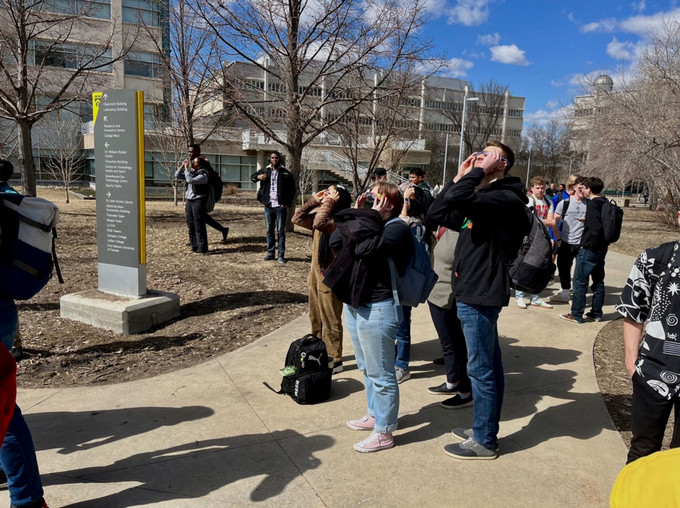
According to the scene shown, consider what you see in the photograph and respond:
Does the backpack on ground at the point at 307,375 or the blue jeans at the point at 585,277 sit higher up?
the blue jeans at the point at 585,277

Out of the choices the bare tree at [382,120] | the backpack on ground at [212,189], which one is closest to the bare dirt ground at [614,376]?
the backpack on ground at [212,189]

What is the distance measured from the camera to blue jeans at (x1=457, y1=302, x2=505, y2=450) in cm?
305

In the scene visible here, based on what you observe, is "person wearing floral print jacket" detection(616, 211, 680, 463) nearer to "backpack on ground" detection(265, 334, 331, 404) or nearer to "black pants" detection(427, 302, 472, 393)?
"black pants" detection(427, 302, 472, 393)

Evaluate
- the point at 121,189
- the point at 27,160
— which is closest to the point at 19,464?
the point at 121,189

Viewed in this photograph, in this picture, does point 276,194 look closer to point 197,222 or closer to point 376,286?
point 197,222

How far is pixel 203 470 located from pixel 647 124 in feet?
64.2

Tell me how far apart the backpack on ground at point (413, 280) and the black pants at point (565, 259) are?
4734 mm

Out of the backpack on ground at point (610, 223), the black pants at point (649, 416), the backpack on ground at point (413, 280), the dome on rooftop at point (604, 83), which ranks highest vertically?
the dome on rooftop at point (604, 83)

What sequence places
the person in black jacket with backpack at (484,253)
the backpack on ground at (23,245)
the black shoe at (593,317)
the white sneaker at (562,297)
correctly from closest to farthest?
the backpack on ground at (23,245)
the person in black jacket with backpack at (484,253)
the black shoe at (593,317)
the white sneaker at (562,297)

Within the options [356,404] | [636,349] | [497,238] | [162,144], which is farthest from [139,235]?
[162,144]

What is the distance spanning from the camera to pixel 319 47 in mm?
11000

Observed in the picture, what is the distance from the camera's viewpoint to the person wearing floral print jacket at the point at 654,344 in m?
2.27

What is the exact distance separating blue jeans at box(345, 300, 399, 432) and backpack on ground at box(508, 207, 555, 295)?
2.61ft

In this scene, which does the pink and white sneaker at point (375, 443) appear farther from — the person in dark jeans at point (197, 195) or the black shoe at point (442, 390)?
the person in dark jeans at point (197, 195)
